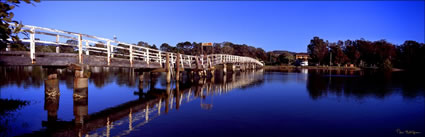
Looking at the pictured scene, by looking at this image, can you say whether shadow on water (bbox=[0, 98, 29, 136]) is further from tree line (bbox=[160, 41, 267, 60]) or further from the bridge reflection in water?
tree line (bbox=[160, 41, 267, 60])

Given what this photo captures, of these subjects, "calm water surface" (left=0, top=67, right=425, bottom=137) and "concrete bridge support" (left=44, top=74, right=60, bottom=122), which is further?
"concrete bridge support" (left=44, top=74, right=60, bottom=122)

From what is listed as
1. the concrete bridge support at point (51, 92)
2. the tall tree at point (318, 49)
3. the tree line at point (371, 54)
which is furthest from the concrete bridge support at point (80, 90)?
the tall tree at point (318, 49)

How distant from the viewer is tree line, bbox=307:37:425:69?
8531 centimetres

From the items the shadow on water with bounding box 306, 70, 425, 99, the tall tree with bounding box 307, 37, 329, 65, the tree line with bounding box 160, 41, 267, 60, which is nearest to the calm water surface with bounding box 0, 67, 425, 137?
the shadow on water with bounding box 306, 70, 425, 99

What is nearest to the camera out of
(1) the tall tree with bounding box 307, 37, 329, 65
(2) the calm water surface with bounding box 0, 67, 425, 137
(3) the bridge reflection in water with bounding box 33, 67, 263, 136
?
(3) the bridge reflection in water with bounding box 33, 67, 263, 136

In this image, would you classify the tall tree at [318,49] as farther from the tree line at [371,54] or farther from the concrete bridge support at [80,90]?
the concrete bridge support at [80,90]

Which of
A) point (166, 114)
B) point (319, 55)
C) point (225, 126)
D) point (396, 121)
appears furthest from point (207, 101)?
point (319, 55)

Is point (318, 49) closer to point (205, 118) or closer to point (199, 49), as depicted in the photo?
point (199, 49)

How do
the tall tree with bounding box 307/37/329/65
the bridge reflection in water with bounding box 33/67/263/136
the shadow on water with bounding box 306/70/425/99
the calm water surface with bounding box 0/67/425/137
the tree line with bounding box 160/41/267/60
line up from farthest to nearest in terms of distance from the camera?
the tall tree with bounding box 307/37/329/65 → the tree line with bounding box 160/41/267/60 → the shadow on water with bounding box 306/70/425/99 → the calm water surface with bounding box 0/67/425/137 → the bridge reflection in water with bounding box 33/67/263/136

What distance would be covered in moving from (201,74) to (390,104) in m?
19.5

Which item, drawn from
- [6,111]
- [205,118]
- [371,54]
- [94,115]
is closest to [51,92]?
[6,111]

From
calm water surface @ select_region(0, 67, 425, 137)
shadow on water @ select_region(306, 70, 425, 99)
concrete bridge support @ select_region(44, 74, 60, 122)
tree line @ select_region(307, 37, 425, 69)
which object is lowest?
calm water surface @ select_region(0, 67, 425, 137)

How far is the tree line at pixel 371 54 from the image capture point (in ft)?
280

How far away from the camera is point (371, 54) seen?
92.4 meters
